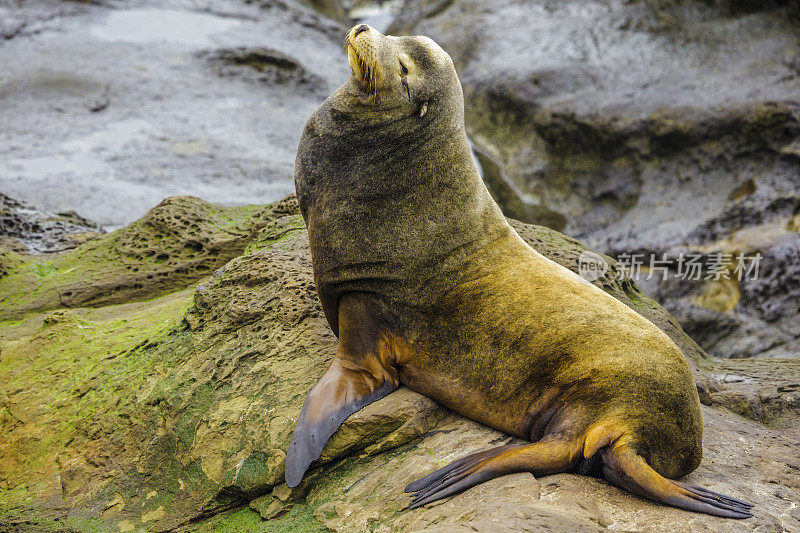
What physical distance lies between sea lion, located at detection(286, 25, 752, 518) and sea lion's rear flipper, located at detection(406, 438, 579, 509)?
0.07ft

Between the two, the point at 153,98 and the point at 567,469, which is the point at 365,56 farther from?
the point at 153,98

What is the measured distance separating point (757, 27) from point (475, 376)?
9188 millimetres

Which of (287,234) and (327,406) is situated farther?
(287,234)

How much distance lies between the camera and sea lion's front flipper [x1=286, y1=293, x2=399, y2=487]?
138 inches

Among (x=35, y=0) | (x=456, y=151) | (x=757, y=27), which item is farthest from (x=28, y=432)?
(x=35, y=0)

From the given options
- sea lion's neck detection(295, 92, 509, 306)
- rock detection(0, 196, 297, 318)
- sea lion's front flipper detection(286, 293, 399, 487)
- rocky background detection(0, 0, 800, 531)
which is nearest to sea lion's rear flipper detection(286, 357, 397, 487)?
sea lion's front flipper detection(286, 293, 399, 487)

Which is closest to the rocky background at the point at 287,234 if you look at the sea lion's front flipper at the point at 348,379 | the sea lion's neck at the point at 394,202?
the sea lion's front flipper at the point at 348,379

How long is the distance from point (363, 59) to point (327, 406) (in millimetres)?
1617

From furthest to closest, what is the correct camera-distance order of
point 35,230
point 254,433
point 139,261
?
point 35,230 → point 139,261 → point 254,433

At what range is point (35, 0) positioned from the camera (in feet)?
44.9

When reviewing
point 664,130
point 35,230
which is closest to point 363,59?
point 35,230

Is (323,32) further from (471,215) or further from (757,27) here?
(471,215)

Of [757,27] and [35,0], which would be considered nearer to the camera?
[757,27]

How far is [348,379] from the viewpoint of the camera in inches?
146
